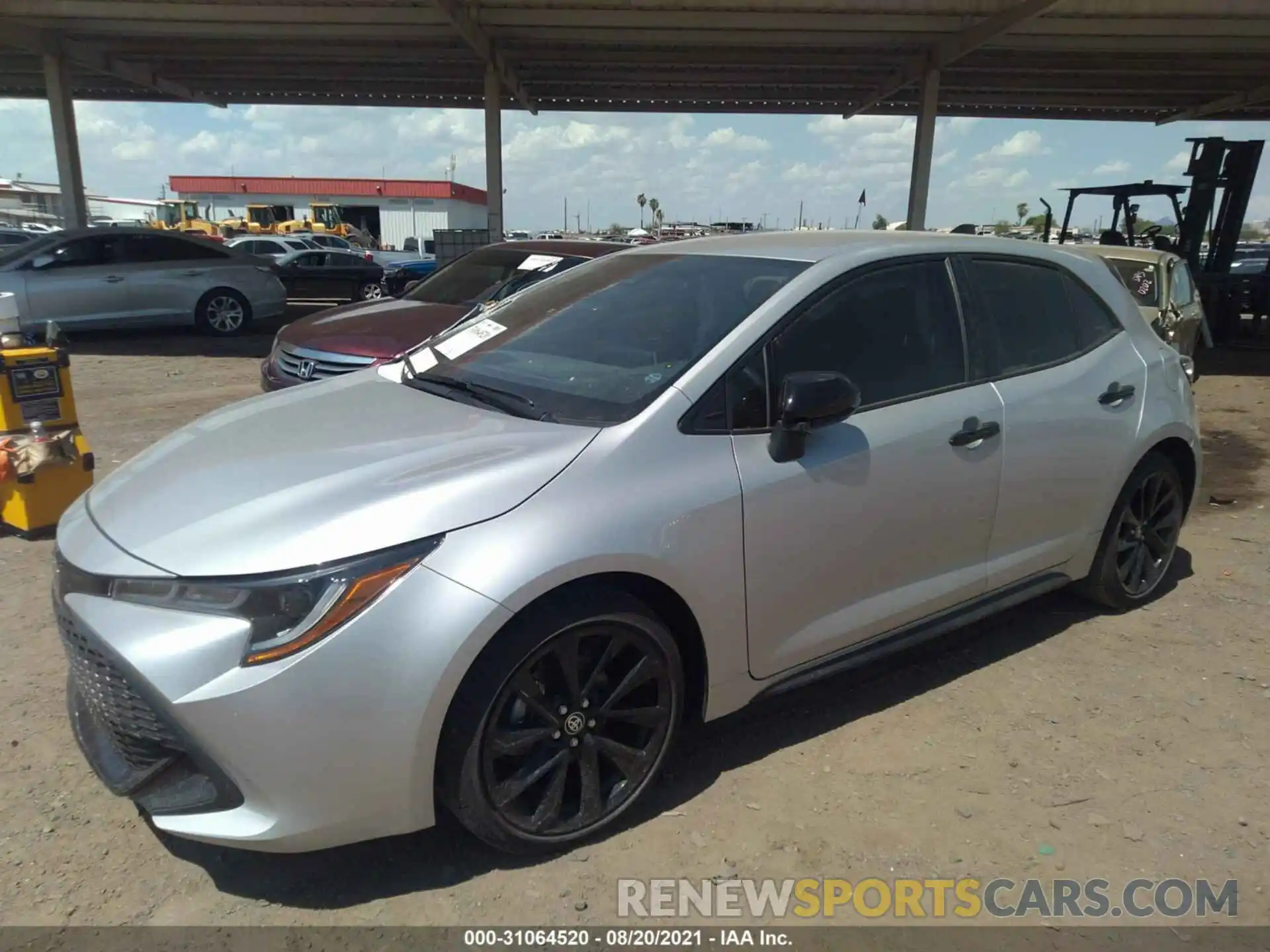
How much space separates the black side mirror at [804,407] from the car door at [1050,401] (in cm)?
94

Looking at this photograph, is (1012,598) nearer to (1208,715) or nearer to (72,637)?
(1208,715)

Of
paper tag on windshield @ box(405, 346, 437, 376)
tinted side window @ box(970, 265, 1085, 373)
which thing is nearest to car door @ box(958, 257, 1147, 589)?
tinted side window @ box(970, 265, 1085, 373)

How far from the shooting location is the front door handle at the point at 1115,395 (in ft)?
12.4

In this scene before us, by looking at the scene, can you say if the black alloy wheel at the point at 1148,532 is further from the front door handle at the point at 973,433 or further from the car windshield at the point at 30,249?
the car windshield at the point at 30,249

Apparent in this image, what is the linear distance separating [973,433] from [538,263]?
5.01 m

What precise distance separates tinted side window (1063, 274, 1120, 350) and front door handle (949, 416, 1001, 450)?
836 millimetres

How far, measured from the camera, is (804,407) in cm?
269

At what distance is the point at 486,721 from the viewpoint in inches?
91.3

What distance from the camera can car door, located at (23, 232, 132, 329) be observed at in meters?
11.9

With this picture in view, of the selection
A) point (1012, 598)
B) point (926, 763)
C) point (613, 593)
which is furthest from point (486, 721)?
point (1012, 598)

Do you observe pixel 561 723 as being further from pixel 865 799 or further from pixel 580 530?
pixel 865 799

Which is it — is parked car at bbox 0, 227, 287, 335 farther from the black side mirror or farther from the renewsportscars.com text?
the renewsportscars.com text

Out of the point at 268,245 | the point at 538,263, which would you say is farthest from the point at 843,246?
the point at 268,245

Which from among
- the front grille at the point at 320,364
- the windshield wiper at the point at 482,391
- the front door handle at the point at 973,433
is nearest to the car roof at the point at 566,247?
the front grille at the point at 320,364
